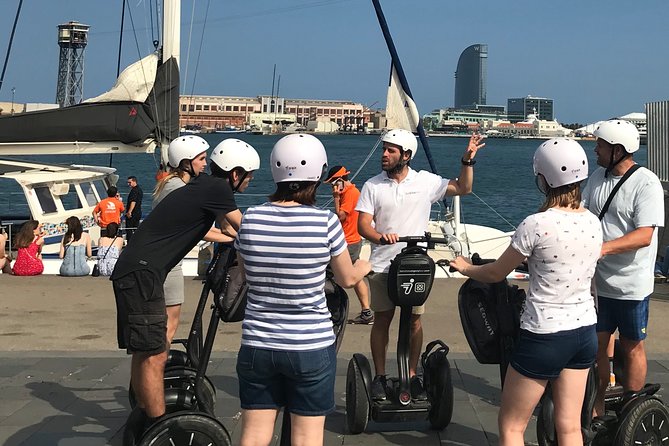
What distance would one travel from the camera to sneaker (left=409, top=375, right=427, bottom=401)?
532 centimetres

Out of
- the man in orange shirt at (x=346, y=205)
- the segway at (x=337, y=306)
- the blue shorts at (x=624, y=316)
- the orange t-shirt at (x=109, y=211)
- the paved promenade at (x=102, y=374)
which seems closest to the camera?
the segway at (x=337, y=306)

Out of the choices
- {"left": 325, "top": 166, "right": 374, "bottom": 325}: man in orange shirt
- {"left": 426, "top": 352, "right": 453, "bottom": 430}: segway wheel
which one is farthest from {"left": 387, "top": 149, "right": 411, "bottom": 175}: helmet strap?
{"left": 325, "top": 166, "right": 374, "bottom": 325}: man in orange shirt

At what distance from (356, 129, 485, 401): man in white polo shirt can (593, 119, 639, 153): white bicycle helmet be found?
789mm

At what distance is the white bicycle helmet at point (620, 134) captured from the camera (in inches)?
195

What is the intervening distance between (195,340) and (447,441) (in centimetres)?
158

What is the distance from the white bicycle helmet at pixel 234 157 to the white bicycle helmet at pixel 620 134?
76.0 inches

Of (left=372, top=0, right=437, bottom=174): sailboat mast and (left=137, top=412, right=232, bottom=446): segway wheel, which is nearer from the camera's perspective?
(left=137, top=412, right=232, bottom=446): segway wheel

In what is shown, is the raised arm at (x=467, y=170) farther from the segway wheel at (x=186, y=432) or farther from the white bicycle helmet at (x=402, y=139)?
the segway wheel at (x=186, y=432)

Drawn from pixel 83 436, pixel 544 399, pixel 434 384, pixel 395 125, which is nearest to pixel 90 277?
pixel 395 125

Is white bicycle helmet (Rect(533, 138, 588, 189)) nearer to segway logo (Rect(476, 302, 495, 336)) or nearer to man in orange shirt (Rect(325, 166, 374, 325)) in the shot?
segway logo (Rect(476, 302, 495, 336))

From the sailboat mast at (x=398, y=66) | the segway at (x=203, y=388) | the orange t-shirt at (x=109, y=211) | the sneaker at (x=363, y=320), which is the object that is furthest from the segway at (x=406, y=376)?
the orange t-shirt at (x=109, y=211)

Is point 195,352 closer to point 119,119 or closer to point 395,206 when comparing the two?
point 395,206

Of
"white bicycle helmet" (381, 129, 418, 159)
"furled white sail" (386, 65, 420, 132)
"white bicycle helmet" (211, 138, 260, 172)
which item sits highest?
"furled white sail" (386, 65, 420, 132)

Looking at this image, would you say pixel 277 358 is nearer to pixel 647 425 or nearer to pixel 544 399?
pixel 544 399
